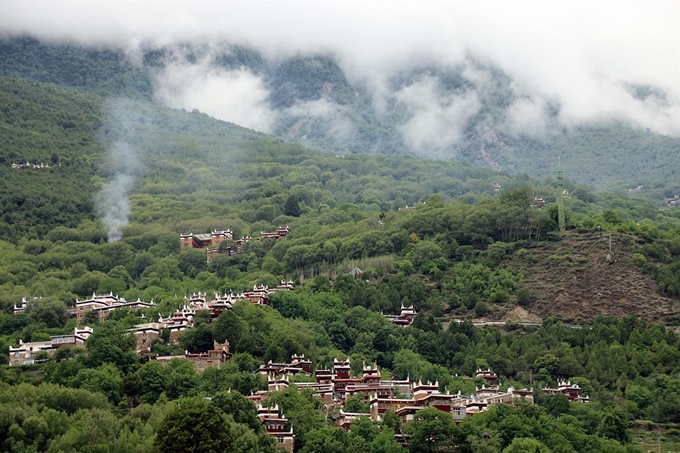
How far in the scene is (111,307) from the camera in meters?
93.8

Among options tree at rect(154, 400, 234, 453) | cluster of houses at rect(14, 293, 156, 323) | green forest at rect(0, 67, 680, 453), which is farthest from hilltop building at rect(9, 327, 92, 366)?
tree at rect(154, 400, 234, 453)

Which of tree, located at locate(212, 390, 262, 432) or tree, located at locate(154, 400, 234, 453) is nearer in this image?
tree, located at locate(154, 400, 234, 453)

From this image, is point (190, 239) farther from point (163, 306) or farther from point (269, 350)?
point (269, 350)

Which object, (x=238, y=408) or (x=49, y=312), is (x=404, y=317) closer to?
(x=49, y=312)

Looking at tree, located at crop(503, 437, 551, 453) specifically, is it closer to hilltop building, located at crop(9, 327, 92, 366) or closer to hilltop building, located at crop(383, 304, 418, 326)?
hilltop building, located at crop(9, 327, 92, 366)

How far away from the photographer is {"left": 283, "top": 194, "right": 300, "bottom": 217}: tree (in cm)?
13100

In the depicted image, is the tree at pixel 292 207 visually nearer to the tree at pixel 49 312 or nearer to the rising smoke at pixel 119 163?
the rising smoke at pixel 119 163

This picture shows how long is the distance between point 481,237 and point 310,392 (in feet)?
113

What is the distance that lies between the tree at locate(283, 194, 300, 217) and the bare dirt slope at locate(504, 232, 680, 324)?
28945mm

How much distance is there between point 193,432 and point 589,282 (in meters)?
46.2

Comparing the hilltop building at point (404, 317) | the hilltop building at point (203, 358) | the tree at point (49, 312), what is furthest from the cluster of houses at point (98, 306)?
the hilltop building at point (404, 317)

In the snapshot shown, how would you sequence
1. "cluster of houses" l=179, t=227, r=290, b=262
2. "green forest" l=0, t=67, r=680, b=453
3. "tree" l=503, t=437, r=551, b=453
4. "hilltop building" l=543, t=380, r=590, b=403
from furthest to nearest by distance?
1. "cluster of houses" l=179, t=227, r=290, b=262
2. "hilltop building" l=543, t=380, r=590, b=403
3. "green forest" l=0, t=67, r=680, b=453
4. "tree" l=503, t=437, r=551, b=453

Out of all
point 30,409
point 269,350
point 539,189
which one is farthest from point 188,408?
point 539,189

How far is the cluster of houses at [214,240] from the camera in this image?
378 feet
